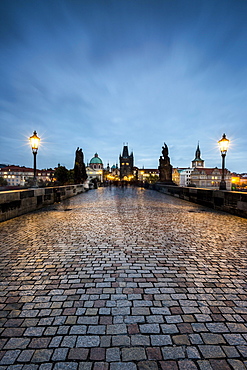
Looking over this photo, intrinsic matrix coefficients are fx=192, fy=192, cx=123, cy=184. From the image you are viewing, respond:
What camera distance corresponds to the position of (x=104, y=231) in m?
5.79

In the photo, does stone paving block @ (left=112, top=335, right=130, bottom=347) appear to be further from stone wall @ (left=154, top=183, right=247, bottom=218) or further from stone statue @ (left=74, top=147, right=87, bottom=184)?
stone statue @ (left=74, top=147, right=87, bottom=184)

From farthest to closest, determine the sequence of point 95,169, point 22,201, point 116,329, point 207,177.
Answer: point 95,169
point 207,177
point 22,201
point 116,329

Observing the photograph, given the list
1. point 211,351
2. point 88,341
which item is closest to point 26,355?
point 88,341

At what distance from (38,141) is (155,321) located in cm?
1157

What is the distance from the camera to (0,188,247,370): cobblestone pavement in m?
1.75

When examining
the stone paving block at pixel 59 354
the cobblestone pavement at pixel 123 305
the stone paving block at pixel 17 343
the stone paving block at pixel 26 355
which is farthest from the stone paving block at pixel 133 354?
the stone paving block at pixel 17 343

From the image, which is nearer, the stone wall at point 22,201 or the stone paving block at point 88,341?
the stone paving block at point 88,341

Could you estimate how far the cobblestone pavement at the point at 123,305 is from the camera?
1.75 metres

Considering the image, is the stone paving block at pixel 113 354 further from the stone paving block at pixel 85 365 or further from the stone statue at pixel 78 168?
the stone statue at pixel 78 168

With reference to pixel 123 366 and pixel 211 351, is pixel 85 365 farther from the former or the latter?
pixel 211 351

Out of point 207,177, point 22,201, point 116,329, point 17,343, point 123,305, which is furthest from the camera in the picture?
point 207,177

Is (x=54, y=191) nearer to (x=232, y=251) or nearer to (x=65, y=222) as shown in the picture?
(x=65, y=222)

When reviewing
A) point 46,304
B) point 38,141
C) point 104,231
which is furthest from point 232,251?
point 38,141

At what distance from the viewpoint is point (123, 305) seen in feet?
7.93
